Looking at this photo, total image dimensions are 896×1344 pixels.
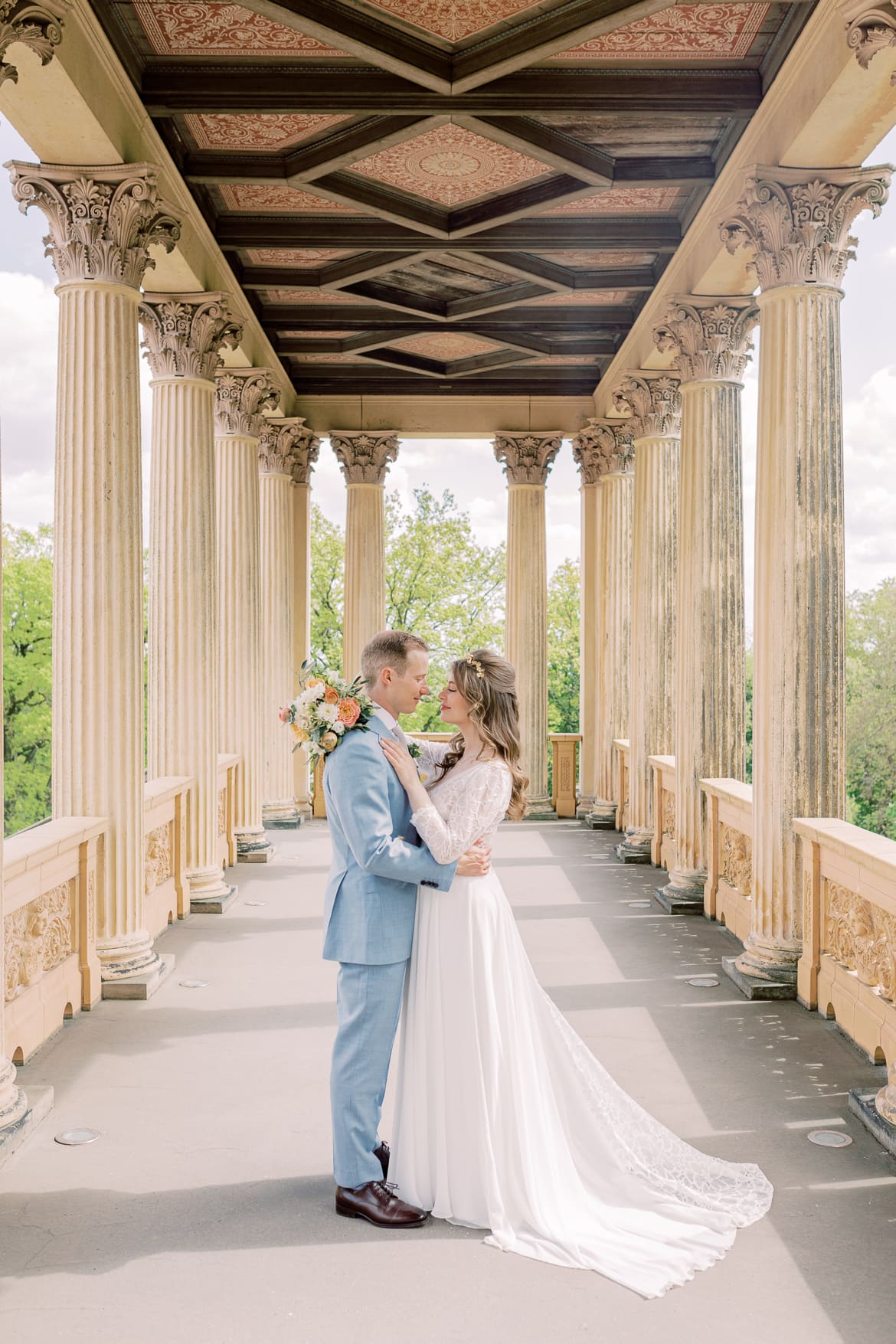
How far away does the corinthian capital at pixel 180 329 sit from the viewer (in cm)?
1109

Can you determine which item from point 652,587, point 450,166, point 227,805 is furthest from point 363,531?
point 450,166

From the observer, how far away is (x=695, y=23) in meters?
7.68

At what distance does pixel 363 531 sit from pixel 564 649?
38639 mm

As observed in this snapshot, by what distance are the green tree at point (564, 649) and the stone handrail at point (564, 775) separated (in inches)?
1311

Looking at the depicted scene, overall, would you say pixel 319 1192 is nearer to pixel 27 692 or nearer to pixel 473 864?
pixel 473 864

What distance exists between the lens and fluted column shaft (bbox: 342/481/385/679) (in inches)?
738

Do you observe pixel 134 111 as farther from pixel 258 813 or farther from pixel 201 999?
pixel 258 813

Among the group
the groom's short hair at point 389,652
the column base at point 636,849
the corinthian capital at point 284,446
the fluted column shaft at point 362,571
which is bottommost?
the column base at point 636,849

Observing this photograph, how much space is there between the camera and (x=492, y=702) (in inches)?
190

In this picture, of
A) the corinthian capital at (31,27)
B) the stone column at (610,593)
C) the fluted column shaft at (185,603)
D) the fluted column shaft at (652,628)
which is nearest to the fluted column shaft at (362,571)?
the stone column at (610,593)

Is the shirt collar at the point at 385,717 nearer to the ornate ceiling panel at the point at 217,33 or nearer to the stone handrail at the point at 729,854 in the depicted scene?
the ornate ceiling panel at the point at 217,33

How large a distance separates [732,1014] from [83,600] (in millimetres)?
5142

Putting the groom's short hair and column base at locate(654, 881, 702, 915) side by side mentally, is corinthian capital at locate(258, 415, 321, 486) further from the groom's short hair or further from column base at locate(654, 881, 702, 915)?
the groom's short hair

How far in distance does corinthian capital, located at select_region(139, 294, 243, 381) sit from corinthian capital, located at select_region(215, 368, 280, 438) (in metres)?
2.99
